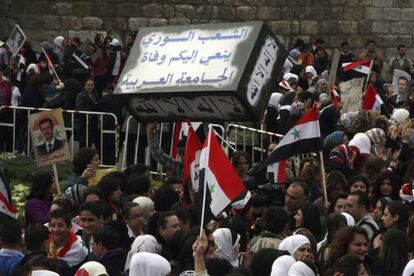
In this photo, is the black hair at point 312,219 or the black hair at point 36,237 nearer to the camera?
the black hair at point 36,237

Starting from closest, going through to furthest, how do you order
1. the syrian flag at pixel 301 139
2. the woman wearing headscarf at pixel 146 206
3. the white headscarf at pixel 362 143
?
the woman wearing headscarf at pixel 146 206 → the syrian flag at pixel 301 139 → the white headscarf at pixel 362 143

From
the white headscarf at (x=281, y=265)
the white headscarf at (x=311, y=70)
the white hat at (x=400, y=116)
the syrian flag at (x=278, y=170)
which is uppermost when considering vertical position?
the white headscarf at (x=281, y=265)

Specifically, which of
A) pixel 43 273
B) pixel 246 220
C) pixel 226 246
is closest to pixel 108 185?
pixel 246 220

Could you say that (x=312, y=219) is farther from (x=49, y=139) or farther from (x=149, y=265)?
(x=49, y=139)

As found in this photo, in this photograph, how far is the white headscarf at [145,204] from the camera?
55.8 feet

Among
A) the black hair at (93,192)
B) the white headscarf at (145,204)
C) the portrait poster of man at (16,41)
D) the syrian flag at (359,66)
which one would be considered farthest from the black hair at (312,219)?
the portrait poster of man at (16,41)

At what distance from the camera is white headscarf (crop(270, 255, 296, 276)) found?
1436 centimetres

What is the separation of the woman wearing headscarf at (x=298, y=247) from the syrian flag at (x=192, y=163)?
2.56 meters

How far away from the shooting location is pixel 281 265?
47.3 ft

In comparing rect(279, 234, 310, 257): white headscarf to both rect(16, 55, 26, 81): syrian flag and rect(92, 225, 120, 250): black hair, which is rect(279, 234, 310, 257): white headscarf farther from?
rect(16, 55, 26, 81): syrian flag

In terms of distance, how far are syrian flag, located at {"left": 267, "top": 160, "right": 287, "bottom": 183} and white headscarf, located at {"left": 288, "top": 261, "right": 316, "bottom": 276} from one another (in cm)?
564

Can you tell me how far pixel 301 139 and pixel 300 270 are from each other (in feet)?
15.0

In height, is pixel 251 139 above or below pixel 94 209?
below

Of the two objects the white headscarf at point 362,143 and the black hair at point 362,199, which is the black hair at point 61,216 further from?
the white headscarf at point 362,143
